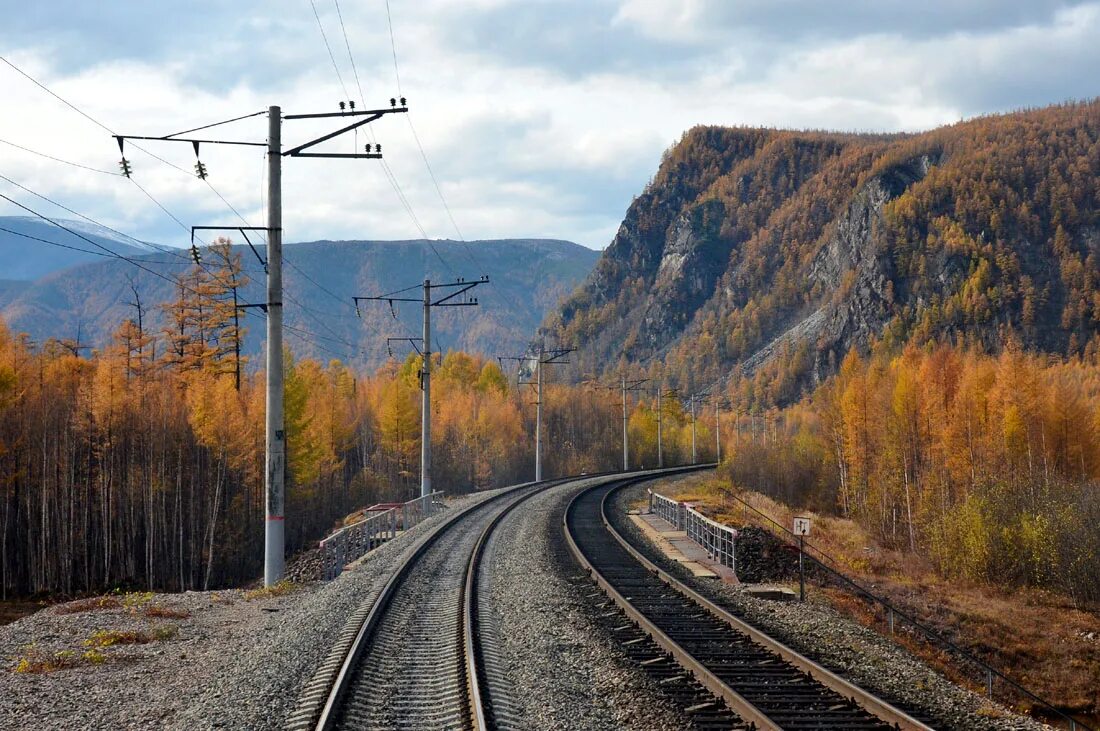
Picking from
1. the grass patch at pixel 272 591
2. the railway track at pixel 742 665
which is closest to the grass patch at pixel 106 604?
the grass patch at pixel 272 591

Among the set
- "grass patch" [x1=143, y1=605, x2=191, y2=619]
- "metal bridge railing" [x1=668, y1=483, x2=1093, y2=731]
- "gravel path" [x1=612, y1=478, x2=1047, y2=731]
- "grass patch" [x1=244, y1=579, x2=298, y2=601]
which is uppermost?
"gravel path" [x1=612, y1=478, x2=1047, y2=731]

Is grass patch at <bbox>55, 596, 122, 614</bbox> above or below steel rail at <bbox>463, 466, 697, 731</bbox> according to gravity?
below

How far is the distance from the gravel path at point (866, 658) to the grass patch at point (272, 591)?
314 inches

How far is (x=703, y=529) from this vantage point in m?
25.5

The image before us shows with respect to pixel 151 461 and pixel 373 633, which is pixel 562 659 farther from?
pixel 151 461

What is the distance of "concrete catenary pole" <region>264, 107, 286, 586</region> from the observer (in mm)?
18984

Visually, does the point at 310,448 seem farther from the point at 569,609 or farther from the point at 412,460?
the point at 569,609

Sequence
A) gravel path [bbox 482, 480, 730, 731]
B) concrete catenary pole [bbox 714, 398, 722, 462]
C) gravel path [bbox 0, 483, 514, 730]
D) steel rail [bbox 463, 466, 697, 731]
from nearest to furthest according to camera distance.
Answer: steel rail [bbox 463, 466, 697, 731], gravel path [bbox 482, 480, 730, 731], gravel path [bbox 0, 483, 514, 730], concrete catenary pole [bbox 714, 398, 722, 462]

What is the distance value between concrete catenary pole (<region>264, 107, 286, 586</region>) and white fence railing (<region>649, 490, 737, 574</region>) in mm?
9663

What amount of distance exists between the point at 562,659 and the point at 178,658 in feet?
17.2

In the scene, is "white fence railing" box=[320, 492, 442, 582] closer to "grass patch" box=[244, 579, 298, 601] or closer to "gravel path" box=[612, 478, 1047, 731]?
"grass patch" box=[244, 579, 298, 601]

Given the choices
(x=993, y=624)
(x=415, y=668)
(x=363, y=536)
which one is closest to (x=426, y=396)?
(x=363, y=536)

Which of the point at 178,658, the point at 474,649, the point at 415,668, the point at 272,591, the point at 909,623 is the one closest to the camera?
the point at 415,668

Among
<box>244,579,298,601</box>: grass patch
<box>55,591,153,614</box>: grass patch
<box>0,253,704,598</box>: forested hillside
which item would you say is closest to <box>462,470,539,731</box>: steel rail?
<box>244,579,298,601</box>: grass patch
